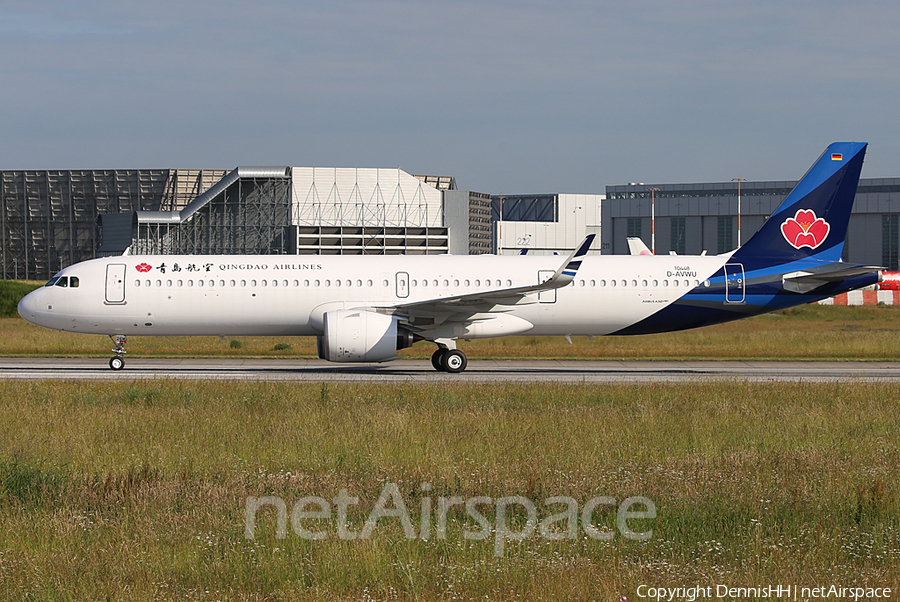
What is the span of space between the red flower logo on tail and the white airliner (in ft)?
0.11

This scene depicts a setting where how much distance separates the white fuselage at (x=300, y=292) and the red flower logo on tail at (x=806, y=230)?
9.77 ft

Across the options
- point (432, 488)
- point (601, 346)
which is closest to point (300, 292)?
point (601, 346)

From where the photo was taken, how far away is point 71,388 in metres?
21.0

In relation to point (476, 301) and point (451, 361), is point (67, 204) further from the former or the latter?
point (476, 301)

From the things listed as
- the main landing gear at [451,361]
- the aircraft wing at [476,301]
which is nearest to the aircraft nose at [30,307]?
the aircraft wing at [476,301]

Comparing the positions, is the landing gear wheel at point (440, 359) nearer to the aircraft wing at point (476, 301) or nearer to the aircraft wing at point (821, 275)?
the aircraft wing at point (476, 301)

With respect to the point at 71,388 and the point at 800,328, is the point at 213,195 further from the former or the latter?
the point at 71,388

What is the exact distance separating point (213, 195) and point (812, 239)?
213 ft

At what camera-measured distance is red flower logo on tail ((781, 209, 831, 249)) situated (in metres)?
29.9

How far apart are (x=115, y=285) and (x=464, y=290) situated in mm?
10886

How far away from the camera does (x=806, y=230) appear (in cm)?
2995

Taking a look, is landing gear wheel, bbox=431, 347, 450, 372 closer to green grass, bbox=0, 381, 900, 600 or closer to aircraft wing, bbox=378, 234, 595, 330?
aircraft wing, bbox=378, 234, 595, 330

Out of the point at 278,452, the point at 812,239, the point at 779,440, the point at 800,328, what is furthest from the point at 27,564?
the point at 800,328

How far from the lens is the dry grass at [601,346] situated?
36.4 m
